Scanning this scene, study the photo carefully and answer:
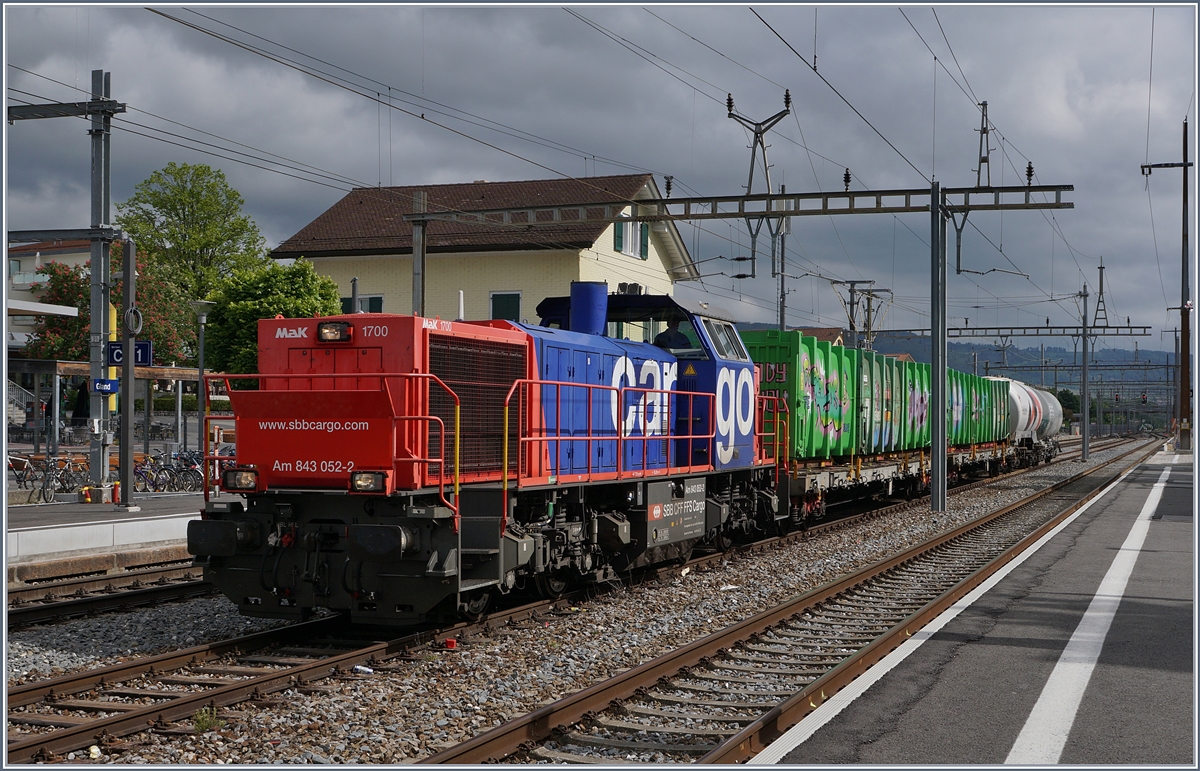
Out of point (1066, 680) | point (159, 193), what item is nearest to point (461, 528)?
point (1066, 680)

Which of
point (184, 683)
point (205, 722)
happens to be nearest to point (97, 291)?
point (184, 683)

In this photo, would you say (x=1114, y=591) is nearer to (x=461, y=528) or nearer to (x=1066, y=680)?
(x=1066, y=680)

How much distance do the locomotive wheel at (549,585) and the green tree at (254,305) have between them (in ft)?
87.3

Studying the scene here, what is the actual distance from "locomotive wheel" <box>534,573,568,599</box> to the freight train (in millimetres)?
31

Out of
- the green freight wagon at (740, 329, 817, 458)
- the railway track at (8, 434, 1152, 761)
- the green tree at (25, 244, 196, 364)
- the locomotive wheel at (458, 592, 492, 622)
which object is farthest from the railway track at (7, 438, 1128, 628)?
the green tree at (25, 244, 196, 364)

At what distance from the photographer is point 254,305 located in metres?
38.3

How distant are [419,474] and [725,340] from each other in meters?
6.41

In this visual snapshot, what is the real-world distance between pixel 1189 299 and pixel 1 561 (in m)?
46.9

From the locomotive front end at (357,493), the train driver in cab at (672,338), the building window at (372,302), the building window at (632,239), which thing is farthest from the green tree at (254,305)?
the locomotive front end at (357,493)

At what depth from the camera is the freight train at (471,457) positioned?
27.1 ft

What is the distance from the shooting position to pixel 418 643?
852 cm

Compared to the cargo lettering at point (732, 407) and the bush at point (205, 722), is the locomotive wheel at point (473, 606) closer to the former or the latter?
the bush at point (205, 722)

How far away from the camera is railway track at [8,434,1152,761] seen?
6.08 meters

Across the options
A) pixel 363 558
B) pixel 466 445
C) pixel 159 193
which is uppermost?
pixel 159 193
